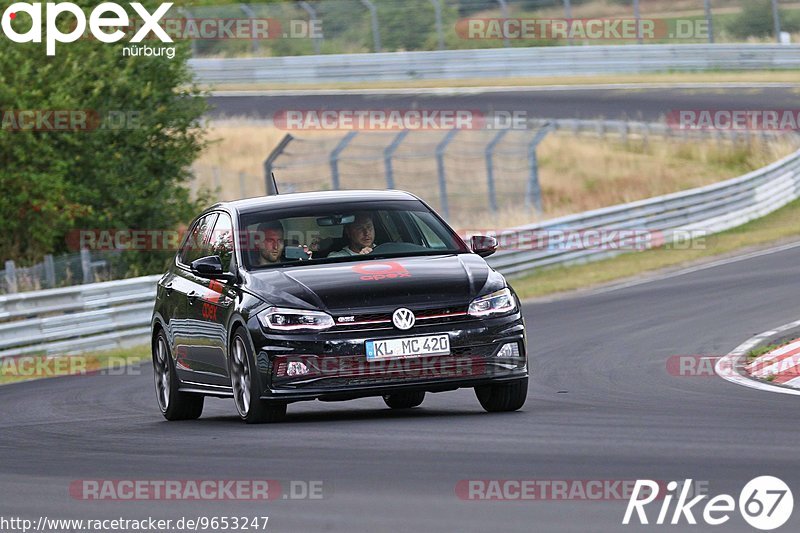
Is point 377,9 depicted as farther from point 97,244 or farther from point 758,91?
point 97,244

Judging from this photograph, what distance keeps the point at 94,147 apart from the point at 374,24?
2276 cm

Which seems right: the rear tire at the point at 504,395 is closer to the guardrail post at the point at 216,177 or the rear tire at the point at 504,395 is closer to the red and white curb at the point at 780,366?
the red and white curb at the point at 780,366

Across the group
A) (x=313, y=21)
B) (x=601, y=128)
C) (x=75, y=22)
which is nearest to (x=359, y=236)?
(x=75, y=22)

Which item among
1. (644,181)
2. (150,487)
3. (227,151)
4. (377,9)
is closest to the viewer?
(150,487)

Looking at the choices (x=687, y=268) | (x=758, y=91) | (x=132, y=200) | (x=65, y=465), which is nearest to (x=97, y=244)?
(x=132, y=200)

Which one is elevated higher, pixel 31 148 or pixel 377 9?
pixel 377 9

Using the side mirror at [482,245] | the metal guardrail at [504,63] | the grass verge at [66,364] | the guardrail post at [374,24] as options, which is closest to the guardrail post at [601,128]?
the metal guardrail at [504,63]

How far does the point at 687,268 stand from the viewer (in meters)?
24.4

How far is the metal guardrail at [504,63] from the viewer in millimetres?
44812

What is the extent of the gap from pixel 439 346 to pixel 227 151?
3191cm

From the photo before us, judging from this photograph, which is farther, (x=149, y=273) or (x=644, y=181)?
(x=644, y=181)

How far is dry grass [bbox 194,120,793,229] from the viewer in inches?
1259

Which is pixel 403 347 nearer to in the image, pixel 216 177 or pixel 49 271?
pixel 49 271

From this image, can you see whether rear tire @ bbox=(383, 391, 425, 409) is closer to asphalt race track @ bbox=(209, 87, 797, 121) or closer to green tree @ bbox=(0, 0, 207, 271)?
green tree @ bbox=(0, 0, 207, 271)
